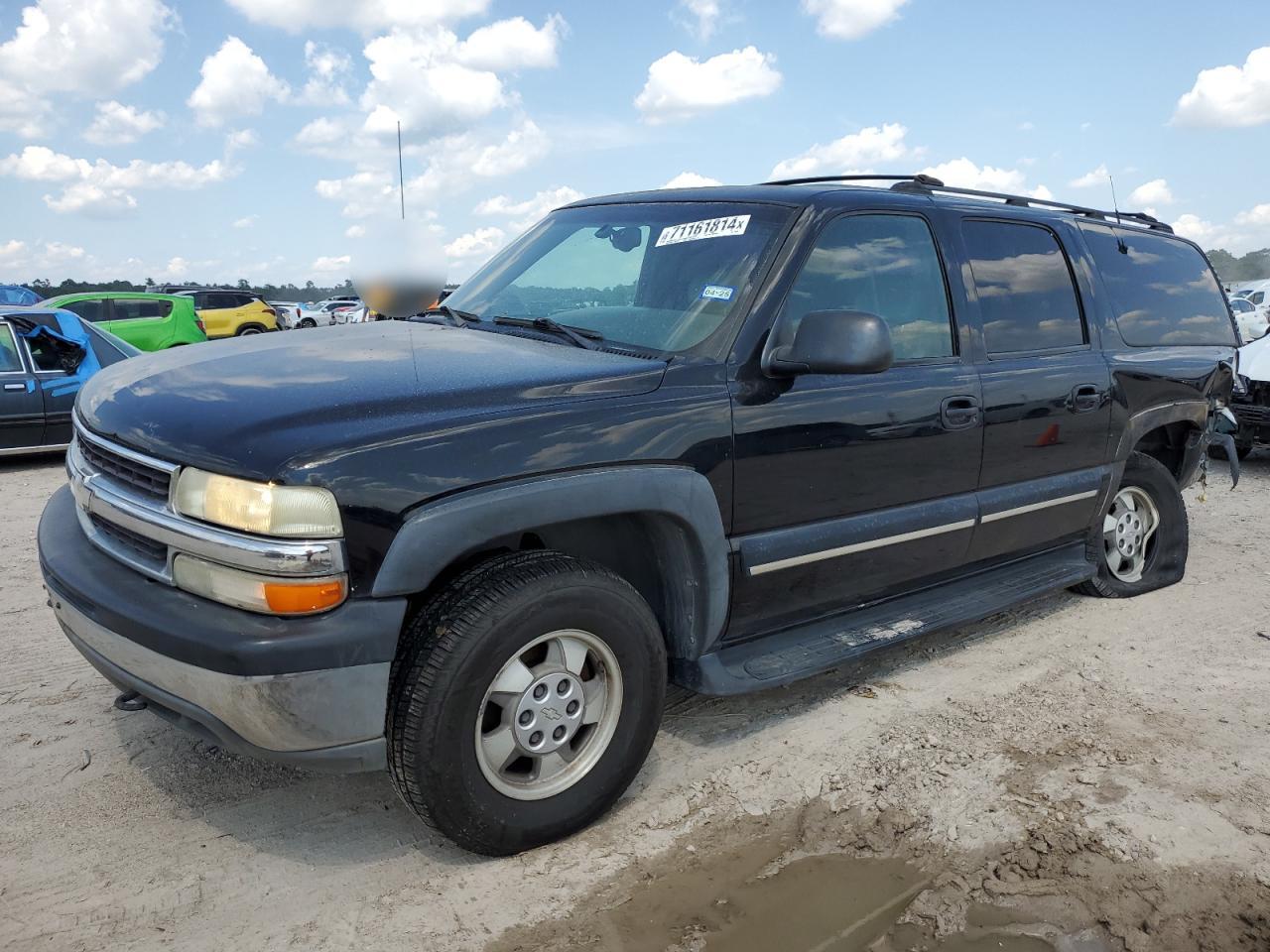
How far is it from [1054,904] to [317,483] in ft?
7.13

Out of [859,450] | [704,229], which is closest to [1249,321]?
[859,450]

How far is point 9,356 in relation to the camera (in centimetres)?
873

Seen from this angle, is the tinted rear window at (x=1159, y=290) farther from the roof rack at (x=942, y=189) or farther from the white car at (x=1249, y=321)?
the white car at (x=1249, y=321)

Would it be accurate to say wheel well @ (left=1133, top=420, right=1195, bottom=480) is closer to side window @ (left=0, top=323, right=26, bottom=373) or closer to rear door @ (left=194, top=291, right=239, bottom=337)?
side window @ (left=0, top=323, right=26, bottom=373)

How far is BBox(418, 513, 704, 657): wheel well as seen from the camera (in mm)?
2945

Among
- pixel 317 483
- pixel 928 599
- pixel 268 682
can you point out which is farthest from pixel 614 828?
pixel 928 599

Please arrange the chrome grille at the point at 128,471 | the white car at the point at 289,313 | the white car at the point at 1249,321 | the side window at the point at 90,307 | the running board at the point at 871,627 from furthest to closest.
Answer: the white car at the point at 289,313 → the side window at the point at 90,307 → the white car at the point at 1249,321 → the running board at the point at 871,627 → the chrome grille at the point at 128,471

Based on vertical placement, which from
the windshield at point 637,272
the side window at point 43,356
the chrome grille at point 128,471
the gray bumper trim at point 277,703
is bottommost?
the gray bumper trim at point 277,703

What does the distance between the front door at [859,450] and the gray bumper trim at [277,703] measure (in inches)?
49.0

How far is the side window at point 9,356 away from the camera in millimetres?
8695

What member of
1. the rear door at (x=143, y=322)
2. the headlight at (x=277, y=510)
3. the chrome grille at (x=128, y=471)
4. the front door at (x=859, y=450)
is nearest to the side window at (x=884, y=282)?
the front door at (x=859, y=450)

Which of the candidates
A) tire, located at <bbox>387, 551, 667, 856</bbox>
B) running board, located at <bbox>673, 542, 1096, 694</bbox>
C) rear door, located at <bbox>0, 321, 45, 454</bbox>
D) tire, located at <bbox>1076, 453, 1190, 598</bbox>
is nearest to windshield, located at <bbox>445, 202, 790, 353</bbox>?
tire, located at <bbox>387, 551, 667, 856</bbox>

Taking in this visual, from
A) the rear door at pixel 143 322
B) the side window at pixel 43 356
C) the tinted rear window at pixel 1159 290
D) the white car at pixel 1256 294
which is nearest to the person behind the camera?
the tinted rear window at pixel 1159 290

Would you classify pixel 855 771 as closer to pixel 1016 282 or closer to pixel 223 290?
pixel 1016 282
